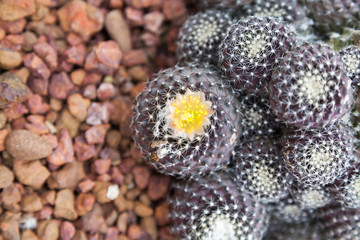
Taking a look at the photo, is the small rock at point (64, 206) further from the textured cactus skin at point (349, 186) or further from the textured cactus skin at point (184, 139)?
the textured cactus skin at point (349, 186)

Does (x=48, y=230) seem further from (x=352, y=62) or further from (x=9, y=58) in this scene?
(x=352, y=62)

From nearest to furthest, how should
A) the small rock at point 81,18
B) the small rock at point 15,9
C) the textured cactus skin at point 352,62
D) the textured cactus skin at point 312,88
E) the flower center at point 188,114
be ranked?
the textured cactus skin at point 312,88 < the flower center at point 188,114 < the textured cactus skin at point 352,62 < the small rock at point 15,9 < the small rock at point 81,18

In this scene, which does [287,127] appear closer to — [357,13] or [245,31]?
[245,31]

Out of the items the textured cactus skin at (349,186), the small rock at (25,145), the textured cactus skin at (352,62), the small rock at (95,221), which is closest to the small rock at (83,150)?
the small rock at (25,145)

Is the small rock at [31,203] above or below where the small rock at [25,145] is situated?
below

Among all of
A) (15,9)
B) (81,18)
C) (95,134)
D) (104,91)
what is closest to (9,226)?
(95,134)

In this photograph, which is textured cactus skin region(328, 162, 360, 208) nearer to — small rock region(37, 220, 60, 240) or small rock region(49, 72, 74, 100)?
small rock region(37, 220, 60, 240)

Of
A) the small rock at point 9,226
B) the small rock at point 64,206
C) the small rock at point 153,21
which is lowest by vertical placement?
the small rock at point 64,206
